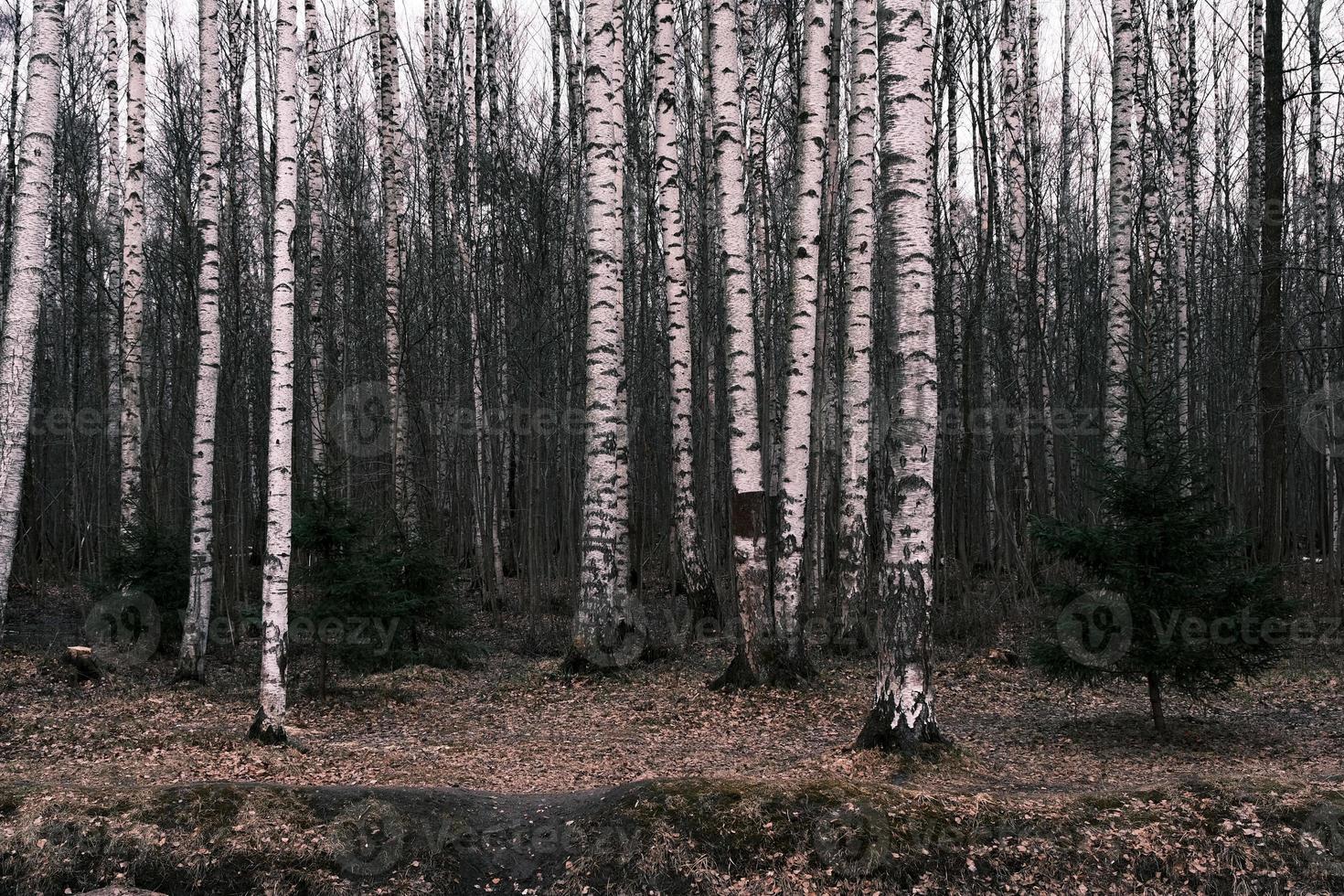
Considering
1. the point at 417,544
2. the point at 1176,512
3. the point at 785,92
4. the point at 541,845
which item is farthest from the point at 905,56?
the point at 785,92

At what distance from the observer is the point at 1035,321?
15156 mm

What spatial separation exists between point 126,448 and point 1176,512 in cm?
1143

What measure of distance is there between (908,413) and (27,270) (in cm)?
663

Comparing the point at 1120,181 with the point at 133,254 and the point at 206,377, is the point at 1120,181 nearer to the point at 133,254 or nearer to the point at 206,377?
the point at 206,377

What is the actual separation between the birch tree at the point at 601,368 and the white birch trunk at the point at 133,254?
20.0 ft

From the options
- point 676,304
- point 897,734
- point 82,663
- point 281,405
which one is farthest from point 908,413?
Answer: point 82,663

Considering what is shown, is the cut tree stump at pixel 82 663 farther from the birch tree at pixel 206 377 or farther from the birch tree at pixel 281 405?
the birch tree at pixel 281 405

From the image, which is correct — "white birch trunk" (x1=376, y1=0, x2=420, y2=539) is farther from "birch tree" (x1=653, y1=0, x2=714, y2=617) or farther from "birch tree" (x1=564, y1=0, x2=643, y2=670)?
"birch tree" (x1=564, y1=0, x2=643, y2=670)

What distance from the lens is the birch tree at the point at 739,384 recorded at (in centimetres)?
887

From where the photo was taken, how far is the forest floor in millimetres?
4949

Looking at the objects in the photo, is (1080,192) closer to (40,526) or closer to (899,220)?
(899,220)

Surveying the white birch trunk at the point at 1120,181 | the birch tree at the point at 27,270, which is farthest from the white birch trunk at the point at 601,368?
the white birch trunk at the point at 1120,181

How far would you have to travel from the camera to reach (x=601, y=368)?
9.73m

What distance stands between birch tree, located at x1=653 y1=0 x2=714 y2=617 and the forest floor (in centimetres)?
114
